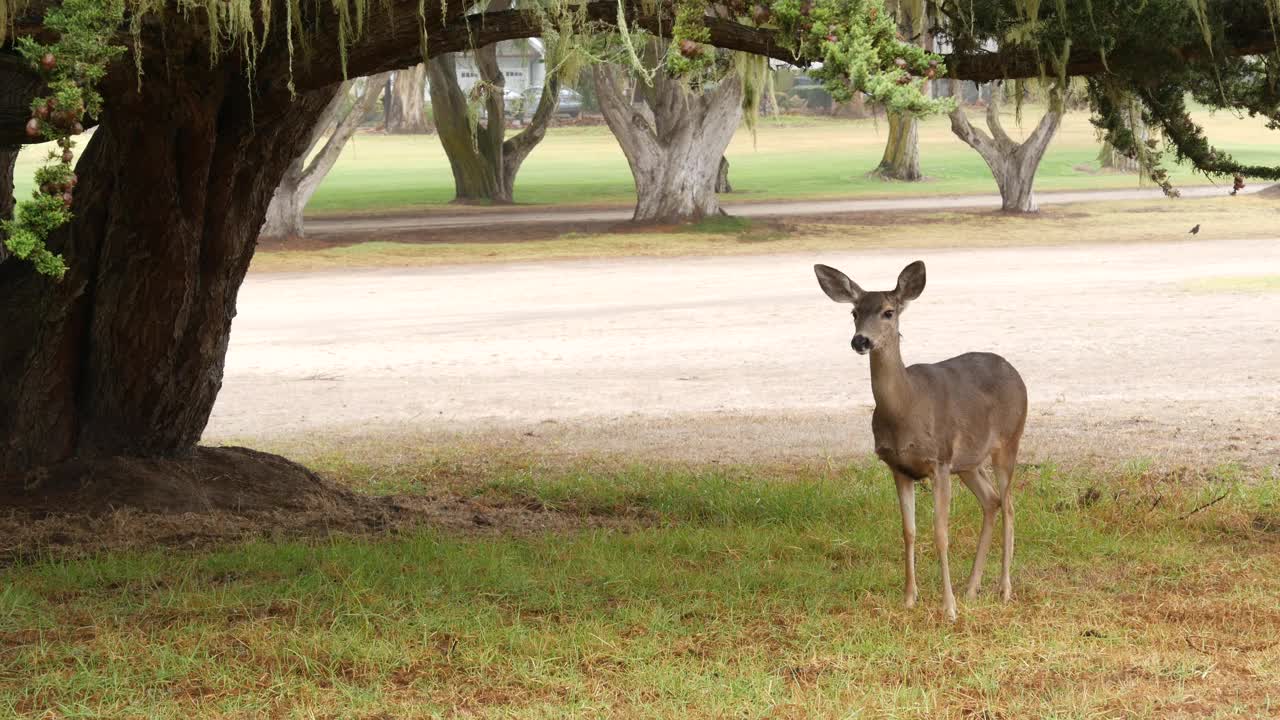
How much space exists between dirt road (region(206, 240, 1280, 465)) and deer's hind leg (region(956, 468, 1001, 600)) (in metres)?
3.47

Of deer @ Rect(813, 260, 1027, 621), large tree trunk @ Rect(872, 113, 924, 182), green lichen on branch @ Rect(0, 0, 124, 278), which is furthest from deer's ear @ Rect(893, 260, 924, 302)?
large tree trunk @ Rect(872, 113, 924, 182)

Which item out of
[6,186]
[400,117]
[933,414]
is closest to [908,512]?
[933,414]

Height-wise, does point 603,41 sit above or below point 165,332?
above

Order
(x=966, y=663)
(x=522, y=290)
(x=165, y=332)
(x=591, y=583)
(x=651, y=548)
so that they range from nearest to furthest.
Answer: (x=966, y=663), (x=591, y=583), (x=651, y=548), (x=165, y=332), (x=522, y=290)

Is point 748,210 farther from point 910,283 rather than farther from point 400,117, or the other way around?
point 400,117

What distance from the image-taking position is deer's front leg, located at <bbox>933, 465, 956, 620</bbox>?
6.32 m

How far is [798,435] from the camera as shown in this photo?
37.3 ft

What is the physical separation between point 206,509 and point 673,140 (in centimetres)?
2192

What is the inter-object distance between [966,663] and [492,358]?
34.1 feet

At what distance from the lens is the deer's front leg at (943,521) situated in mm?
6316

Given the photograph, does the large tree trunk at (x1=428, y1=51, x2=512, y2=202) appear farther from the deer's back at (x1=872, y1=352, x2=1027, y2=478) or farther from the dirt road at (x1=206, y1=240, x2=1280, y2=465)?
the deer's back at (x1=872, y1=352, x2=1027, y2=478)

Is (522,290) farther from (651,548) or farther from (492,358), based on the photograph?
(651,548)

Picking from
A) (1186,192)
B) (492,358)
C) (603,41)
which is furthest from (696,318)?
(1186,192)

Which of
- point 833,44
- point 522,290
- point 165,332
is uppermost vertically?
point 833,44
